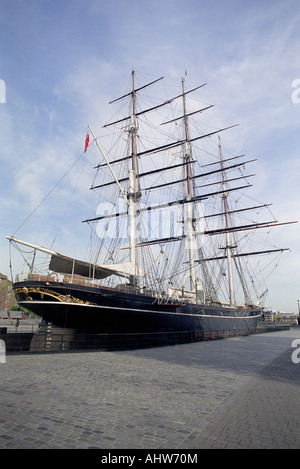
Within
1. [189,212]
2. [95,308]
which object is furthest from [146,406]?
[189,212]

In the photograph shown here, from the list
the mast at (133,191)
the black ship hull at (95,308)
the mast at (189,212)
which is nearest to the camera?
the black ship hull at (95,308)

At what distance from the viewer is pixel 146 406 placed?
5.64 m

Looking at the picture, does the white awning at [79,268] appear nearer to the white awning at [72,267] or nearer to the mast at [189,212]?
the white awning at [72,267]

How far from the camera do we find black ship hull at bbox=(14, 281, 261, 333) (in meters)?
14.9

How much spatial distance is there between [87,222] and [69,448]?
27.2 metres

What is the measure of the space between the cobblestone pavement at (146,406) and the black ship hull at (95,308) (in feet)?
16.3

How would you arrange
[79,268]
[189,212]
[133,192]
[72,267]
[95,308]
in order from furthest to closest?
[189,212], [133,192], [79,268], [72,267], [95,308]

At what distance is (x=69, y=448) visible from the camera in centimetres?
378

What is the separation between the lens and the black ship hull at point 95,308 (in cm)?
1492

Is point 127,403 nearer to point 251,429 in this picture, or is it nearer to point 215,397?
point 215,397

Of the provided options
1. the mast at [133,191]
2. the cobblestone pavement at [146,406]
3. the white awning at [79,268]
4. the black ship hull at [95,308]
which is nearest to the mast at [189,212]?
the mast at [133,191]

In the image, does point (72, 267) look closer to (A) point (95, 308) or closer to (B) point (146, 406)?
(A) point (95, 308)

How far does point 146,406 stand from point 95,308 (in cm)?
1060
